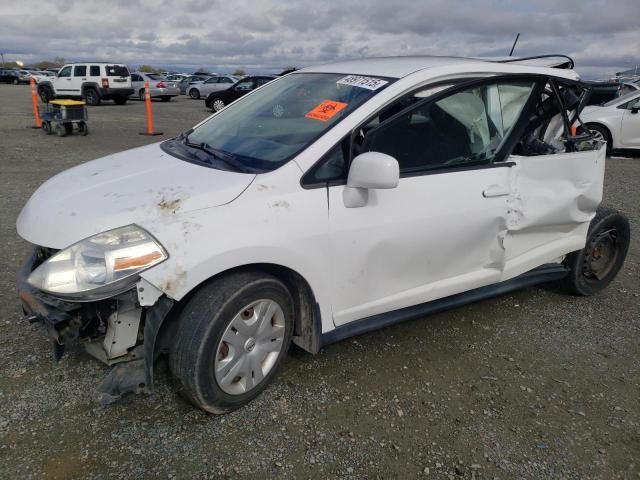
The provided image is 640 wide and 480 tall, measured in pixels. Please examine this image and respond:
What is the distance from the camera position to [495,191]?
121 inches

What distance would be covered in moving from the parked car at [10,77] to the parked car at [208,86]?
22185 millimetres

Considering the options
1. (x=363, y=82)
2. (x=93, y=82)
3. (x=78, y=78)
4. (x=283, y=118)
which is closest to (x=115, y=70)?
(x=93, y=82)

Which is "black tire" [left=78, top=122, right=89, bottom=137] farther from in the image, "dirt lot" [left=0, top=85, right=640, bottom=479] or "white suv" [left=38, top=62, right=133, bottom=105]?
"white suv" [left=38, top=62, right=133, bottom=105]

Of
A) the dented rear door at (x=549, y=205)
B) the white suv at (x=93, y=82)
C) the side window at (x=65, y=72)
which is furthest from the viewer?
the side window at (x=65, y=72)

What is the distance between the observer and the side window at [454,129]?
2773 mm

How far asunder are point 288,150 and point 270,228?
1.60 feet

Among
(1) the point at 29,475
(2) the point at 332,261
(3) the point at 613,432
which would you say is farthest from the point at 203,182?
(3) the point at 613,432

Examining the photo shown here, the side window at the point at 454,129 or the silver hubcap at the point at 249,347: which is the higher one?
the side window at the point at 454,129

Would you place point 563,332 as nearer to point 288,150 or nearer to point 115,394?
point 288,150

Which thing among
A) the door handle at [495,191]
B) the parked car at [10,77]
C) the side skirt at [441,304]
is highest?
the parked car at [10,77]

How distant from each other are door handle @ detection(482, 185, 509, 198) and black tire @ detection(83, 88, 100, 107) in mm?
21540

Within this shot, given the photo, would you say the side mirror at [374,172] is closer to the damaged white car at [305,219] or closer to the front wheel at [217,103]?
the damaged white car at [305,219]

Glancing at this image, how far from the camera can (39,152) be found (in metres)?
9.70

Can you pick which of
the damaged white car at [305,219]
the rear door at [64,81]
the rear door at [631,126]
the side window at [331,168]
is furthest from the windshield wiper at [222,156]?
the rear door at [64,81]
